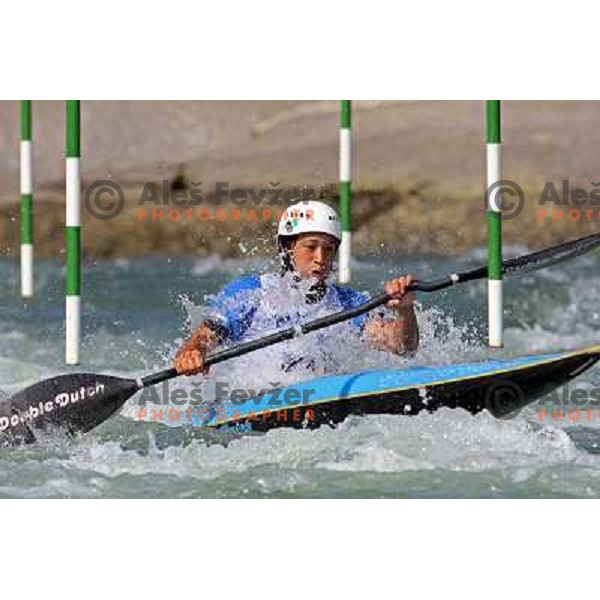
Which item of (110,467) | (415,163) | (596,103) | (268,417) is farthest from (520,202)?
(110,467)

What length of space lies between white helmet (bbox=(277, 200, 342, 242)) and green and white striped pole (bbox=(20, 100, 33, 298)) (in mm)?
910

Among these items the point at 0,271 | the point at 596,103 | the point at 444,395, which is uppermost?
the point at 596,103

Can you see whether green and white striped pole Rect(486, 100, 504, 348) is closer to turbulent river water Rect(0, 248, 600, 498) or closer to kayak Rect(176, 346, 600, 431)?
turbulent river water Rect(0, 248, 600, 498)

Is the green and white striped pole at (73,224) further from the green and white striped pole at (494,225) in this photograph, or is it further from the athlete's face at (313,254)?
the green and white striped pole at (494,225)

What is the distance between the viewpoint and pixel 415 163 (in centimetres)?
405

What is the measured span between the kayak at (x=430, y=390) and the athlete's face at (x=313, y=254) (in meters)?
0.22

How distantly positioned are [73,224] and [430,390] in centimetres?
76

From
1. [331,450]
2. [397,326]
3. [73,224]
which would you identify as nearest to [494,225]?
[397,326]

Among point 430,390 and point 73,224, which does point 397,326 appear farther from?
point 73,224

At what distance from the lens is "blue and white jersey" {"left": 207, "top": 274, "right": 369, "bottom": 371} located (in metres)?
3.02

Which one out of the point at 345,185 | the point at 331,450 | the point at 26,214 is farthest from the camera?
the point at 26,214

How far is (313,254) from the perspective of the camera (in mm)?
3012

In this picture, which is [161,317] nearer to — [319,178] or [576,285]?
[319,178]

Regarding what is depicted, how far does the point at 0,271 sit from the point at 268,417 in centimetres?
117
